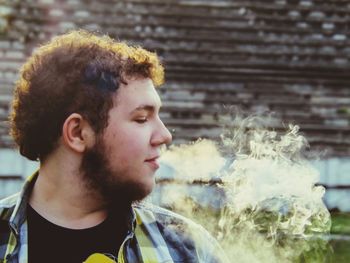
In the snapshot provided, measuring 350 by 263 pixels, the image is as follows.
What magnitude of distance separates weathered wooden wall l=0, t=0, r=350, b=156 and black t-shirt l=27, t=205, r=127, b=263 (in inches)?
283

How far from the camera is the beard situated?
199cm

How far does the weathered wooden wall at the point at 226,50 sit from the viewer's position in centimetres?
927

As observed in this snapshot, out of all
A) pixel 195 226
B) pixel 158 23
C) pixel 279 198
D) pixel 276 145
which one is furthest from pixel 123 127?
pixel 158 23

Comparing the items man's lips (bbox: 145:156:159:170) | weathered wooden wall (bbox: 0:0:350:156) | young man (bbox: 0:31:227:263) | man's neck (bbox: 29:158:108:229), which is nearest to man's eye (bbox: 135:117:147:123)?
young man (bbox: 0:31:227:263)

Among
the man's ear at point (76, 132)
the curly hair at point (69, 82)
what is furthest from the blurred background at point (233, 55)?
the man's ear at point (76, 132)

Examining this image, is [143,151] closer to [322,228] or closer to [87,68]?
[87,68]

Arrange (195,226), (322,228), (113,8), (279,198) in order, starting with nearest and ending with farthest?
(195,226)
(279,198)
(322,228)
(113,8)

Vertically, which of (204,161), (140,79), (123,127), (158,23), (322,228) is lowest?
(322,228)

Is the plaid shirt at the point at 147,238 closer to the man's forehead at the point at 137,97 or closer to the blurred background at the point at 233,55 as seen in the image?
the man's forehead at the point at 137,97

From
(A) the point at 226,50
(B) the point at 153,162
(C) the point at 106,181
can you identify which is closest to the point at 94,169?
(C) the point at 106,181

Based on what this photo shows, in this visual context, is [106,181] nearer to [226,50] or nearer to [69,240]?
[69,240]

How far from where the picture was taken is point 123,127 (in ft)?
6.57

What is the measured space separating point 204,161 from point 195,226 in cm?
101

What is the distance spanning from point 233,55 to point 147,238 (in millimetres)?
7536
